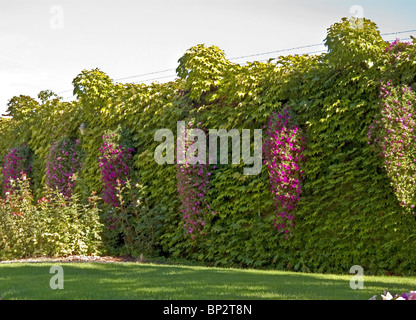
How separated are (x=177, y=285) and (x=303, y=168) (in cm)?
366

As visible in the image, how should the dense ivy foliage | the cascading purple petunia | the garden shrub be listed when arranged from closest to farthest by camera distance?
the dense ivy foliage < the cascading purple petunia < the garden shrub

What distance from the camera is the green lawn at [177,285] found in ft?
18.8

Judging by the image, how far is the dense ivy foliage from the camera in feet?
27.6

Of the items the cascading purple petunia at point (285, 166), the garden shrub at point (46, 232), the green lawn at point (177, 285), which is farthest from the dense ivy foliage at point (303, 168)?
the green lawn at point (177, 285)

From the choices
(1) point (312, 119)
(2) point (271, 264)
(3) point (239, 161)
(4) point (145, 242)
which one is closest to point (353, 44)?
(1) point (312, 119)

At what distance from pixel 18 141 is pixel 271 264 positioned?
10933mm

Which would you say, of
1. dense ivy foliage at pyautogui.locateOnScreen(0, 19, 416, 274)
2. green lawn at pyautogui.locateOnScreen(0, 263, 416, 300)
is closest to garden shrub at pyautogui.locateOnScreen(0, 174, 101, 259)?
dense ivy foliage at pyautogui.locateOnScreen(0, 19, 416, 274)

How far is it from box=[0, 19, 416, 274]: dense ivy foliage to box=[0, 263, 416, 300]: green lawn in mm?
1348

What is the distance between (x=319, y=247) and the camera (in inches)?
354

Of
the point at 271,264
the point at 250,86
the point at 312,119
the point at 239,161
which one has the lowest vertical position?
the point at 271,264

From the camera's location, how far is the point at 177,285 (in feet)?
20.7

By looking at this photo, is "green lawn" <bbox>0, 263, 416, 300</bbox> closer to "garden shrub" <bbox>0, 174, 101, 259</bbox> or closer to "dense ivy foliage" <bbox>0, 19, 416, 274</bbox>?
"dense ivy foliage" <bbox>0, 19, 416, 274</bbox>

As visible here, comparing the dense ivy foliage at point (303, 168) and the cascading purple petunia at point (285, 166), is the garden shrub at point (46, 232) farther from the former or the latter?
the cascading purple petunia at point (285, 166)
